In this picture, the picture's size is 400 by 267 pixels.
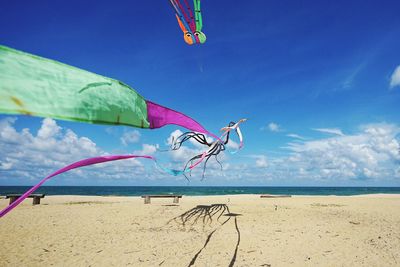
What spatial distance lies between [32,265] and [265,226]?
718cm

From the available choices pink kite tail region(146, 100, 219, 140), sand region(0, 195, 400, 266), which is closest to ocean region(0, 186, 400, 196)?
sand region(0, 195, 400, 266)

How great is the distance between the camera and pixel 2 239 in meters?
8.54

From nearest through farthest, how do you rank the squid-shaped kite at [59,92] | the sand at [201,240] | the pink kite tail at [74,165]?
1. the squid-shaped kite at [59,92]
2. the pink kite tail at [74,165]
3. the sand at [201,240]

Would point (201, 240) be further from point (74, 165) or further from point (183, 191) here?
point (183, 191)

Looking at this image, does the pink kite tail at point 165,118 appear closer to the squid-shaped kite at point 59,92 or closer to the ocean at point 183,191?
the squid-shaped kite at point 59,92

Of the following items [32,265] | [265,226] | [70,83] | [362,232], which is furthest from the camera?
[265,226]

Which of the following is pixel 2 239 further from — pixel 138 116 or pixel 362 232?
pixel 362 232

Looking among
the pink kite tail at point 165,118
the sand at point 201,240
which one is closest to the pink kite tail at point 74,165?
the pink kite tail at point 165,118

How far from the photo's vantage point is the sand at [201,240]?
675cm

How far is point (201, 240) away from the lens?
8227mm

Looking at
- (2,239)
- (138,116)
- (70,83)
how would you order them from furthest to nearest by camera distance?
(2,239)
(138,116)
(70,83)

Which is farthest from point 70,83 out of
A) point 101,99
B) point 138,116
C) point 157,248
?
point 157,248

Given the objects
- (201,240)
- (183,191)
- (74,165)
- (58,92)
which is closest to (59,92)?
(58,92)

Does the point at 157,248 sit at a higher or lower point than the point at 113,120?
lower
